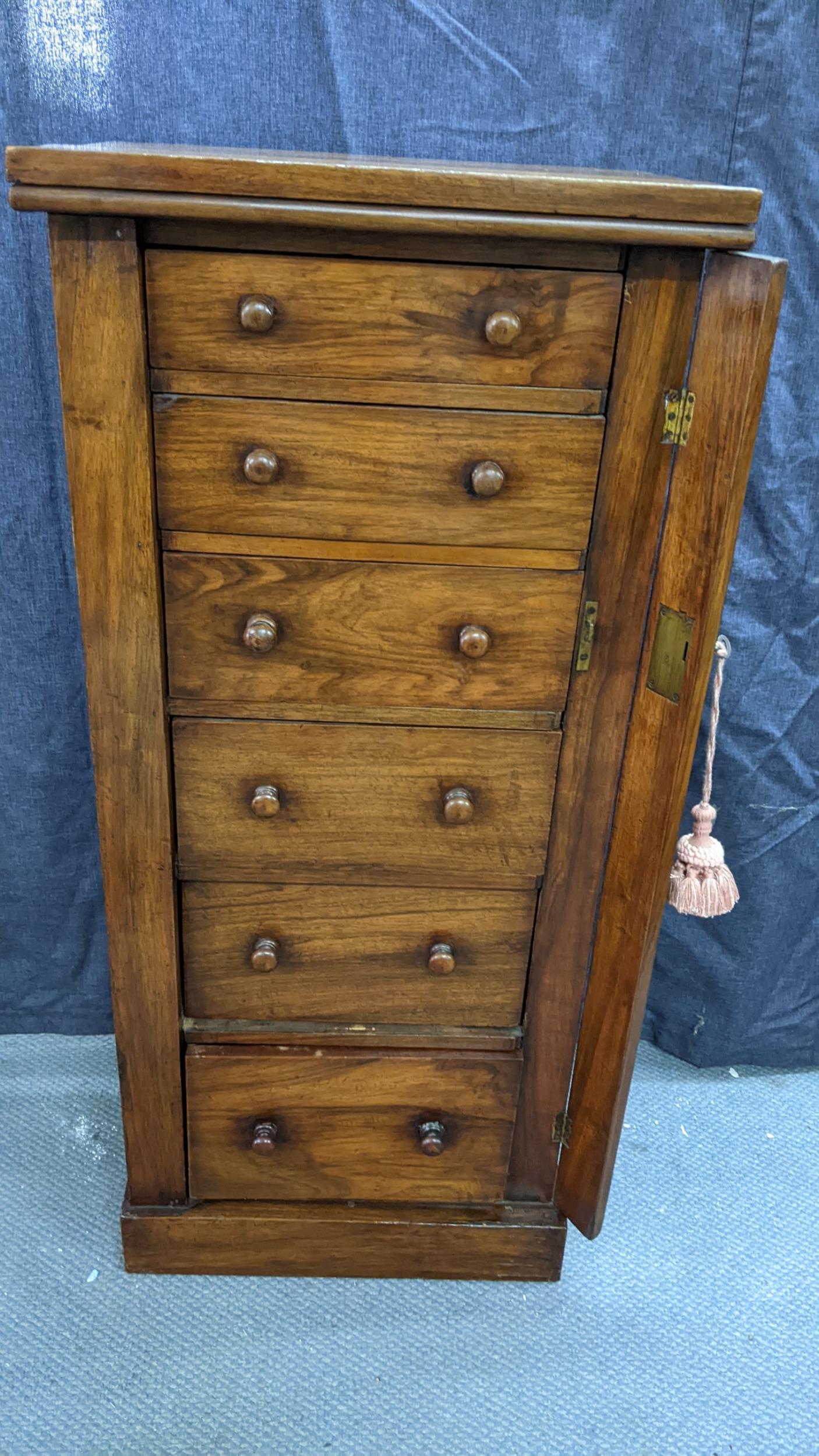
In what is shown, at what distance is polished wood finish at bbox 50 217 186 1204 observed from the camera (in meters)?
0.93

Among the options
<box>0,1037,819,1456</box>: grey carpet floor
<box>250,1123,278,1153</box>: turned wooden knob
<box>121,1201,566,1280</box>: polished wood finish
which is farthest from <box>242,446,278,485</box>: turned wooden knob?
<box>0,1037,819,1456</box>: grey carpet floor

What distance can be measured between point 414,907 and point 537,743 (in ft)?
0.77

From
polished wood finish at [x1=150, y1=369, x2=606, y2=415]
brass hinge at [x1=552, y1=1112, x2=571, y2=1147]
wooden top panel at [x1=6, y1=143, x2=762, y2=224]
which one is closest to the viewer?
wooden top panel at [x1=6, y1=143, x2=762, y2=224]

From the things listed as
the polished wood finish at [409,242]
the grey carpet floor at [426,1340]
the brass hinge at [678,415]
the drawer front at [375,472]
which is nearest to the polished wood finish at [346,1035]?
the grey carpet floor at [426,1340]

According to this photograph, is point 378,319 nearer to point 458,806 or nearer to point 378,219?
point 378,219

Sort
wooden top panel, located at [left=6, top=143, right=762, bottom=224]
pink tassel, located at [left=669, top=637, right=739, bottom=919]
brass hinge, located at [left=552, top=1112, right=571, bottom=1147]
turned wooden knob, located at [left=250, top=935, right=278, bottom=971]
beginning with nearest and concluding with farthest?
wooden top panel, located at [left=6, top=143, right=762, bottom=224], turned wooden knob, located at [left=250, top=935, right=278, bottom=971], brass hinge, located at [left=552, top=1112, right=571, bottom=1147], pink tassel, located at [left=669, top=637, right=739, bottom=919]

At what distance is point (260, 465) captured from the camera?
97 cm

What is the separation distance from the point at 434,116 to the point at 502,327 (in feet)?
1.78

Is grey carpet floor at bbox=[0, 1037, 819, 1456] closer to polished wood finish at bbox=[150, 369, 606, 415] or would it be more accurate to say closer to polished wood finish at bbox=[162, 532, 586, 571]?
polished wood finish at bbox=[162, 532, 586, 571]

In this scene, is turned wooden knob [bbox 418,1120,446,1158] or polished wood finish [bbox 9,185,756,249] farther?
turned wooden knob [bbox 418,1120,446,1158]

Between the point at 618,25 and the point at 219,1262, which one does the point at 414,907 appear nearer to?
the point at 219,1262

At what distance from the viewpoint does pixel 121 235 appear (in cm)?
91

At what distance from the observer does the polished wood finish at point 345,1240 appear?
1.35m

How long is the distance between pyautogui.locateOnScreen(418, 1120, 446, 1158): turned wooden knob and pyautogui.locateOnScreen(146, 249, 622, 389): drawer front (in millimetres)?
848
